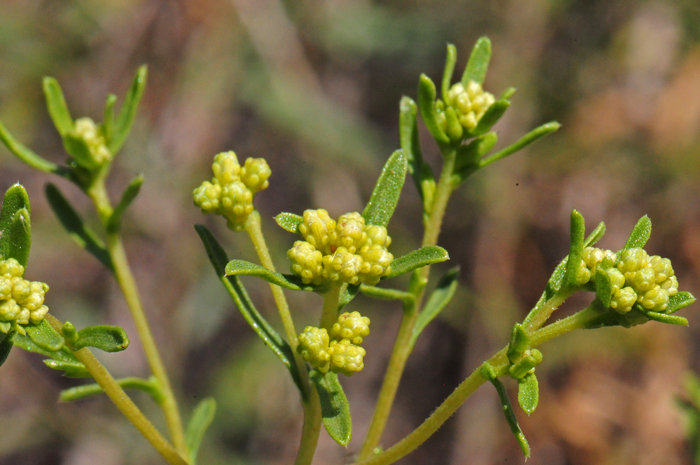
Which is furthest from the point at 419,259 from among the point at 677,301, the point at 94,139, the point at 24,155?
the point at 24,155

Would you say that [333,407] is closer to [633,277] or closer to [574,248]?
[574,248]

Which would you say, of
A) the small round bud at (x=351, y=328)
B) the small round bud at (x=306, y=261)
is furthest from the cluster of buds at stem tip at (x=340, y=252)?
the small round bud at (x=351, y=328)

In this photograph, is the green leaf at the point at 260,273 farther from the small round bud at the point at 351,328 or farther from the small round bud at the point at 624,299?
the small round bud at the point at 624,299

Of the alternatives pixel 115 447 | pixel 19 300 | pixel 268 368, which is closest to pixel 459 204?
pixel 268 368

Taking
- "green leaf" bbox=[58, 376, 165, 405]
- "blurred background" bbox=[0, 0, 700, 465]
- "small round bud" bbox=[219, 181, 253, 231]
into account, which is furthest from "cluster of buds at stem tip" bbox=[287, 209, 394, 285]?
"blurred background" bbox=[0, 0, 700, 465]

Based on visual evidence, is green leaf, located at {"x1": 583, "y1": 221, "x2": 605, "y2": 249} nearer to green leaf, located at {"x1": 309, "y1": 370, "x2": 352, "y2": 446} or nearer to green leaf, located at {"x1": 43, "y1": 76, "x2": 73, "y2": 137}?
green leaf, located at {"x1": 309, "y1": 370, "x2": 352, "y2": 446}

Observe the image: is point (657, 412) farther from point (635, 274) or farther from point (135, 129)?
point (135, 129)
